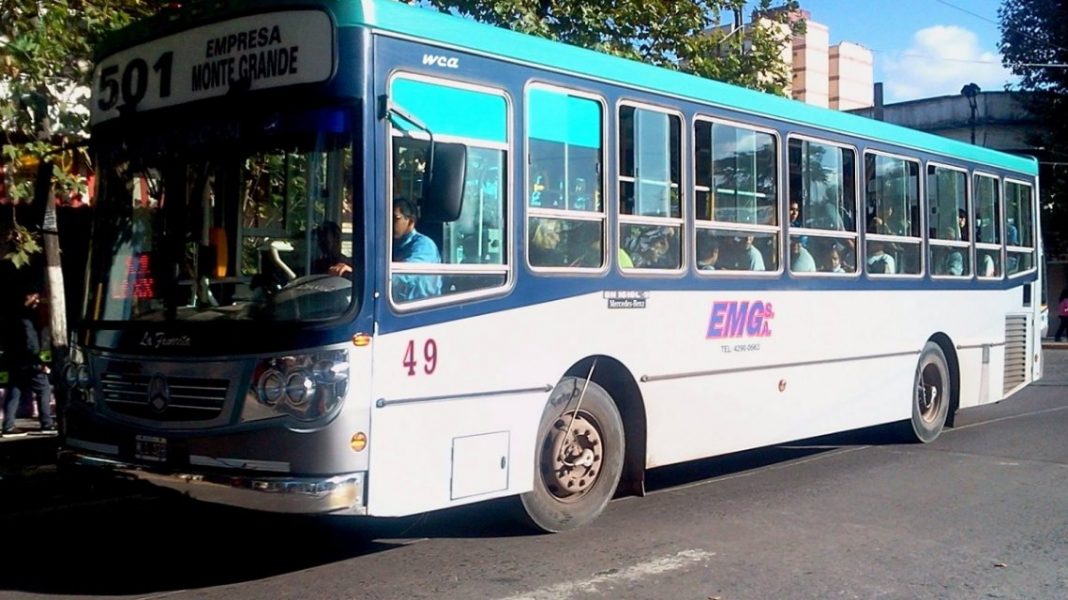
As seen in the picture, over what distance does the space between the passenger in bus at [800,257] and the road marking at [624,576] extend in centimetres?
331

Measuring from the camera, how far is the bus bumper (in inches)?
224

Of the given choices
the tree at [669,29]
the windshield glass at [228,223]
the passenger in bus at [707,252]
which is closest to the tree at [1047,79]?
the tree at [669,29]

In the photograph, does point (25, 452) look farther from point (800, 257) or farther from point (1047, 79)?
point (1047, 79)

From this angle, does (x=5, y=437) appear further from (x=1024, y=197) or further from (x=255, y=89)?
(x=1024, y=197)

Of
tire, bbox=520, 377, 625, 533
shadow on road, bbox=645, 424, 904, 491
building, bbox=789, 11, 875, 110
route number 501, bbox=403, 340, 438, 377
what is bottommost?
shadow on road, bbox=645, 424, 904, 491

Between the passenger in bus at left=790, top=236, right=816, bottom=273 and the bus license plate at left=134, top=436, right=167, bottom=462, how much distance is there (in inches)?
212

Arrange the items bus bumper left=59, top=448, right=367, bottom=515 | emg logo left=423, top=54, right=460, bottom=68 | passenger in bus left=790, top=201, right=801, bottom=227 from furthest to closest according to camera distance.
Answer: passenger in bus left=790, top=201, right=801, bottom=227, emg logo left=423, top=54, right=460, bottom=68, bus bumper left=59, top=448, right=367, bottom=515

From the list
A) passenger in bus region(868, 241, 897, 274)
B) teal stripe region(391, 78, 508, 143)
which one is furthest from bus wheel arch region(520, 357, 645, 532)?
passenger in bus region(868, 241, 897, 274)

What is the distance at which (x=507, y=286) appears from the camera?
6.77 meters

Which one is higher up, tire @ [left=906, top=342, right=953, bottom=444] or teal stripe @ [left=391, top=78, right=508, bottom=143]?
teal stripe @ [left=391, top=78, right=508, bottom=143]

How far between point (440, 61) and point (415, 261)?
116 centimetres

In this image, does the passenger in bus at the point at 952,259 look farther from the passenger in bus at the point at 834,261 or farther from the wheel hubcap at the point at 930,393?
the passenger in bus at the point at 834,261

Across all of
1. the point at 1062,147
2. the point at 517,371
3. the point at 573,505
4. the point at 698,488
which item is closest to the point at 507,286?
the point at 517,371

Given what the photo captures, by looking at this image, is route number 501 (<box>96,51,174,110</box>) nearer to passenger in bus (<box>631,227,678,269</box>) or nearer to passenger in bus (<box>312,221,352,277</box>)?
passenger in bus (<box>312,221,352,277</box>)
